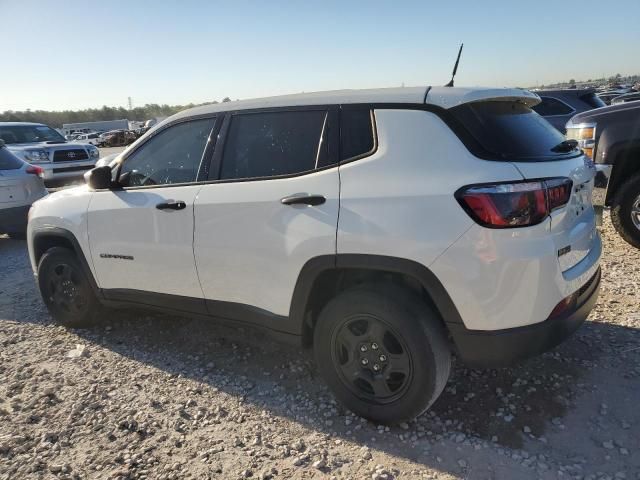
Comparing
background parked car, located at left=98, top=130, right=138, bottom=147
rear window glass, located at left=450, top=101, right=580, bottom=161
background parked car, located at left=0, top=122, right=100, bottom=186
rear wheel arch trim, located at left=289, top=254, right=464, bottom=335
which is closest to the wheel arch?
rear wheel arch trim, located at left=289, top=254, right=464, bottom=335

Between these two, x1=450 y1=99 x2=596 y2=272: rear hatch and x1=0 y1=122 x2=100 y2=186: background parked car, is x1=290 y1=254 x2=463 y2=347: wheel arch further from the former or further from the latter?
x1=0 y1=122 x2=100 y2=186: background parked car

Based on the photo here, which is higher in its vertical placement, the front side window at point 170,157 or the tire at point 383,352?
the front side window at point 170,157

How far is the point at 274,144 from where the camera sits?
3.00 metres

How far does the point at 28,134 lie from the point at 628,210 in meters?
11.7

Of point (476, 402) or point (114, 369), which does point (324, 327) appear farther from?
point (114, 369)

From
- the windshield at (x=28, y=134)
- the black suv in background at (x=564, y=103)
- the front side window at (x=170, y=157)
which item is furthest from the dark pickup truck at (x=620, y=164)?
the windshield at (x=28, y=134)

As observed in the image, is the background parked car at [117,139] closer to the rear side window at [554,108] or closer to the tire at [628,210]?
the rear side window at [554,108]

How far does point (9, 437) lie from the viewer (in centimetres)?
285

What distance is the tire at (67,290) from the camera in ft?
13.5

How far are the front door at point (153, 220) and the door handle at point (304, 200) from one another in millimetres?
746

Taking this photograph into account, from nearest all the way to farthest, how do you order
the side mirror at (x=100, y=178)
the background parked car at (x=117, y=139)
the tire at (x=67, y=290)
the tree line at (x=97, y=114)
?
the side mirror at (x=100, y=178)
the tire at (x=67, y=290)
the background parked car at (x=117, y=139)
the tree line at (x=97, y=114)

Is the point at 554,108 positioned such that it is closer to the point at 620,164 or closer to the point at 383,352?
the point at 620,164

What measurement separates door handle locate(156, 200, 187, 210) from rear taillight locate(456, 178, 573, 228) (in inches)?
69.4

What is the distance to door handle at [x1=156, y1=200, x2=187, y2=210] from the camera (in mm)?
3202
